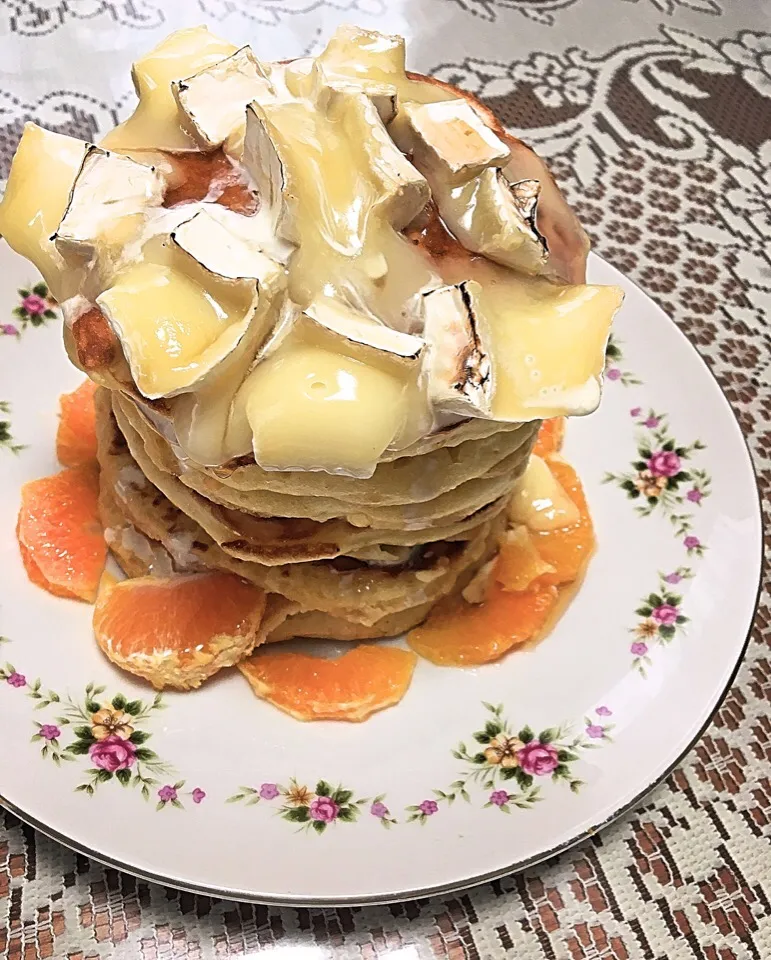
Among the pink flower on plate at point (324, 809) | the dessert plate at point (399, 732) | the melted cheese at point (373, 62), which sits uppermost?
the melted cheese at point (373, 62)

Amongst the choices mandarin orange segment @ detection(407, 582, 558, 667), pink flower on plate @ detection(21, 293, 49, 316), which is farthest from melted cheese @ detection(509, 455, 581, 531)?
pink flower on plate @ detection(21, 293, 49, 316)

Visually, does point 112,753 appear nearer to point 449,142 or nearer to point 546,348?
point 546,348

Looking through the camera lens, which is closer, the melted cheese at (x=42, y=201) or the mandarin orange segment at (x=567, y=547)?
the melted cheese at (x=42, y=201)

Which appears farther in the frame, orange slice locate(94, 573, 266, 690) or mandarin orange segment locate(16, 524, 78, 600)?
mandarin orange segment locate(16, 524, 78, 600)

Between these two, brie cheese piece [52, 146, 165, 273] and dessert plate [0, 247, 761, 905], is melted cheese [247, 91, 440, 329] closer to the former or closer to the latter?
brie cheese piece [52, 146, 165, 273]

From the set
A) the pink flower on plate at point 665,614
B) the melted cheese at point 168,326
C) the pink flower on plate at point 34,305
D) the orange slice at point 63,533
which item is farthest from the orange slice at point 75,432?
the pink flower on plate at point 665,614

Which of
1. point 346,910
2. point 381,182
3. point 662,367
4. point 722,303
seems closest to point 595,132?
point 722,303

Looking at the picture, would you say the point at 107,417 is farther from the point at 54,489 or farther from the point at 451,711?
the point at 451,711

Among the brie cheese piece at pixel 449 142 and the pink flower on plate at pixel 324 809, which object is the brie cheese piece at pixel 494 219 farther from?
the pink flower on plate at pixel 324 809
